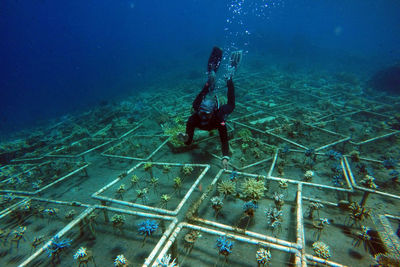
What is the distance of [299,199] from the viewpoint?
5.09m

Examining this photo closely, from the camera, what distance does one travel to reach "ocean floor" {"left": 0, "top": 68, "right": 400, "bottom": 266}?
4.36 meters

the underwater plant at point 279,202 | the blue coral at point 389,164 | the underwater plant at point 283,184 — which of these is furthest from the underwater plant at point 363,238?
the blue coral at point 389,164

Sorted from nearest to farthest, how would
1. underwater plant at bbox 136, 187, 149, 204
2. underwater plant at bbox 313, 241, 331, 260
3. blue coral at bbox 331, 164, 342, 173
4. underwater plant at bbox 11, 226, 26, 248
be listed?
1. underwater plant at bbox 313, 241, 331, 260
2. underwater plant at bbox 11, 226, 26, 248
3. underwater plant at bbox 136, 187, 149, 204
4. blue coral at bbox 331, 164, 342, 173

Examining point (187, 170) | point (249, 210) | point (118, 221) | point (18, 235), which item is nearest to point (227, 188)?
point (249, 210)

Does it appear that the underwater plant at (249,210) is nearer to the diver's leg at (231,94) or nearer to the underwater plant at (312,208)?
the underwater plant at (312,208)

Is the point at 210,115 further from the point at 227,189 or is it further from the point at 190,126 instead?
the point at 227,189

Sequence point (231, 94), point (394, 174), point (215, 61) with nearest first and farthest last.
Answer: point (394, 174) → point (231, 94) → point (215, 61)

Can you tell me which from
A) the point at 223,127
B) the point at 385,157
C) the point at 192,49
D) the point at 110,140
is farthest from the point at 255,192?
the point at 192,49

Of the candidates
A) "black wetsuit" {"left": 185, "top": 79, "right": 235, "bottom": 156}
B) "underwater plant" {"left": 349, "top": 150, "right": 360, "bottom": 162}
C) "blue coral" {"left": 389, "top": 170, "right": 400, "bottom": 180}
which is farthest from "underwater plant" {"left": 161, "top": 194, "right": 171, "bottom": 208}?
"blue coral" {"left": 389, "top": 170, "right": 400, "bottom": 180}

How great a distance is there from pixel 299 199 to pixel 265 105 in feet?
38.2

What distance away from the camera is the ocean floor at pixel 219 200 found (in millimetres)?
4363

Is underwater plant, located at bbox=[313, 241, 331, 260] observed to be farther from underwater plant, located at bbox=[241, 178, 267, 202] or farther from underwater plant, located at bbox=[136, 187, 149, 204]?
underwater plant, located at bbox=[136, 187, 149, 204]

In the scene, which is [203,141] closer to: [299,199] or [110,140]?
[299,199]

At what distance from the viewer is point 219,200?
544 centimetres
